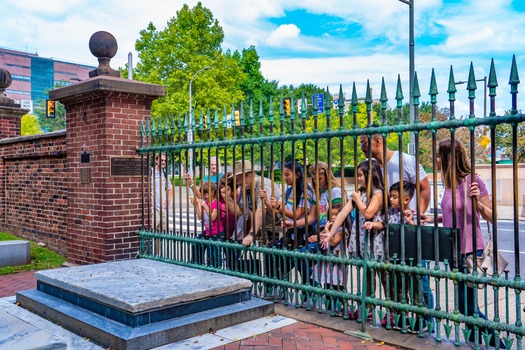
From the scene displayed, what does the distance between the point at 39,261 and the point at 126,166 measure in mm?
2433

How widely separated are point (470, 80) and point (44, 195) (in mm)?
7441

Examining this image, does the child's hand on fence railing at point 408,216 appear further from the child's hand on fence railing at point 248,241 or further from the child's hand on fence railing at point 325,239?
the child's hand on fence railing at point 248,241

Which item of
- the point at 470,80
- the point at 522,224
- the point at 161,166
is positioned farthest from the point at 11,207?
the point at 522,224

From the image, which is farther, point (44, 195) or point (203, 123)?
point (44, 195)

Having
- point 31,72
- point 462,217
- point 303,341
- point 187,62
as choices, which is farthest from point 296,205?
point 31,72

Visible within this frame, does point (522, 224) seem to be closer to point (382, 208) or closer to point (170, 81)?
point (382, 208)

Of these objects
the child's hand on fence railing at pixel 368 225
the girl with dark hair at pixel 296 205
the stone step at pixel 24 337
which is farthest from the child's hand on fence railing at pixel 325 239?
the stone step at pixel 24 337

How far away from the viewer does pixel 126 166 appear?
22.8ft

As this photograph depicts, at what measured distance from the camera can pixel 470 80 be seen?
373cm

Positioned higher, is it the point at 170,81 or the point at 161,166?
the point at 170,81

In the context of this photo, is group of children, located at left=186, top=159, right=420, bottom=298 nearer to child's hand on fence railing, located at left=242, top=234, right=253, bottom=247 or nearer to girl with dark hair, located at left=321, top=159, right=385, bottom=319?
girl with dark hair, located at left=321, top=159, right=385, bottom=319

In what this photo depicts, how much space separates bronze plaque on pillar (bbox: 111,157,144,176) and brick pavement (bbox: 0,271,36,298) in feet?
5.80

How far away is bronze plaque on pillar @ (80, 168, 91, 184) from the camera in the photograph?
709 cm

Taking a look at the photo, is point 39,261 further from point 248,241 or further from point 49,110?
point 49,110
